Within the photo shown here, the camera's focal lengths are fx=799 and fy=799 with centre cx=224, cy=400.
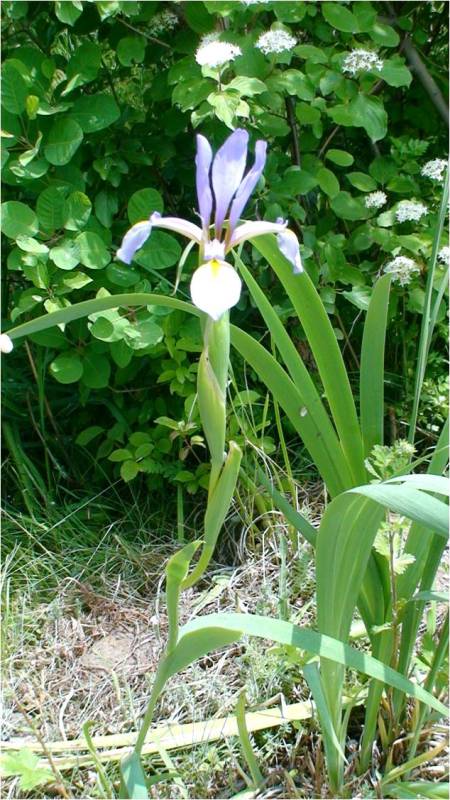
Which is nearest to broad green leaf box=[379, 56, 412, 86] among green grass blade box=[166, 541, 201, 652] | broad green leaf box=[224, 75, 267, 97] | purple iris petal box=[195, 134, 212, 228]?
broad green leaf box=[224, 75, 267, 97]

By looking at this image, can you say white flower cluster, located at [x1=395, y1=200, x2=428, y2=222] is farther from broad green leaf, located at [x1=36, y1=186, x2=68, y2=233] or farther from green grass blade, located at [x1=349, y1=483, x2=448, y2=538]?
green grass blade, located at [x1=349, y1=483, x2=448, y2=538]

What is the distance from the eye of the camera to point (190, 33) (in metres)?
1.54

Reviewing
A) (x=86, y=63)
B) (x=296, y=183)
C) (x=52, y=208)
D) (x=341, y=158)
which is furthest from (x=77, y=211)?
(x=341, y=158)

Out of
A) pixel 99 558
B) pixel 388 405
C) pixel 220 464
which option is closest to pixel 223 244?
pixel 220 464

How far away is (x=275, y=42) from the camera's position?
54.9 inches

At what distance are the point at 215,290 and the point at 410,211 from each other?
3.18 feet

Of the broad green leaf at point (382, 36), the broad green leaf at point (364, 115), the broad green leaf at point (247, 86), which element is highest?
the broad green leaf at point (382, 36)

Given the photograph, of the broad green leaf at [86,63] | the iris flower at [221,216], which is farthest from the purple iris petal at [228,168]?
the broad green leaf at [86,63]

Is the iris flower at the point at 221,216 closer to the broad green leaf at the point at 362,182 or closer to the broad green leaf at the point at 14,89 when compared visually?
the broad green leaf at the point at 14,89

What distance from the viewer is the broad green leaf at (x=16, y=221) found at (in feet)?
4.57

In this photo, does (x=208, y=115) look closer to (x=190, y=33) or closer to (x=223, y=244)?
(x=190, y=33)

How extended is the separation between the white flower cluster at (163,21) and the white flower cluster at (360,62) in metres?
0.34

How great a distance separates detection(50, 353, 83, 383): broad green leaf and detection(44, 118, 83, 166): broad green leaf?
36 centimetres

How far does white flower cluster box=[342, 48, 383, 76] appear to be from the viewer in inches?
59.0
